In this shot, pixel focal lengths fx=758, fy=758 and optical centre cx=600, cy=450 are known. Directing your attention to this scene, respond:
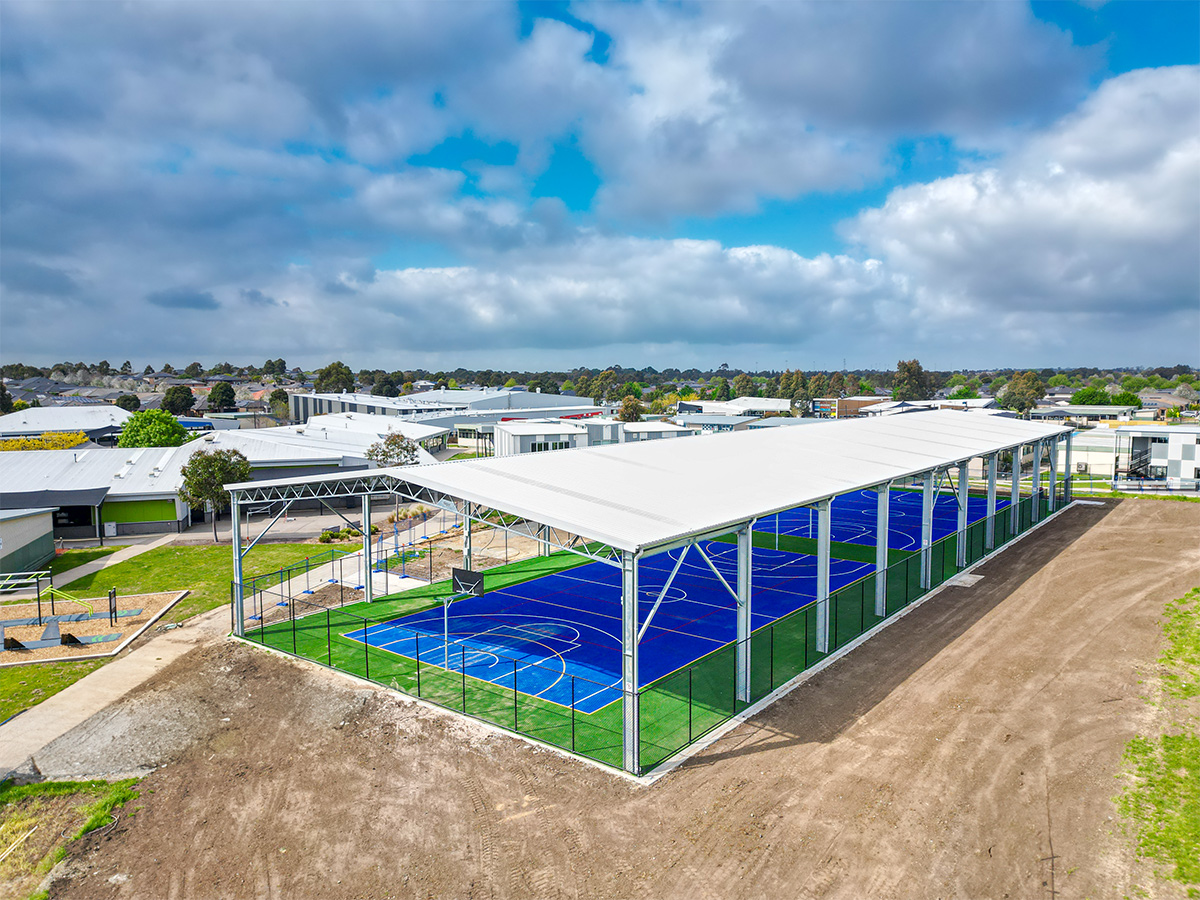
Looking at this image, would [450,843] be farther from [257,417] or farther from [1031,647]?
[257,417]

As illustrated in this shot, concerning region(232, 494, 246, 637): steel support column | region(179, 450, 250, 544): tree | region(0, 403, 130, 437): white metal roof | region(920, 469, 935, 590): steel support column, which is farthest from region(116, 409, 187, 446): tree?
region(920, 469, 935, 590): steel support column

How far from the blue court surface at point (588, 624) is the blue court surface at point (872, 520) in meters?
2.81

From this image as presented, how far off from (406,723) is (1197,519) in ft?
144

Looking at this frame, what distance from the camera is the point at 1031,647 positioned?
865 inches

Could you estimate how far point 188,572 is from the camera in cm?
3347

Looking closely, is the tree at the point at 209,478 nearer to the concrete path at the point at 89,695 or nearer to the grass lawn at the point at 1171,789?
the concrete path at the point at 89,695

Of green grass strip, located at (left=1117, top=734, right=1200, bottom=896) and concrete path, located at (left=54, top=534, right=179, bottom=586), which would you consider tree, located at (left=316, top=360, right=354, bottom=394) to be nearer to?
concrete path, located at (left=54, top=534, right=179, bottom=586)

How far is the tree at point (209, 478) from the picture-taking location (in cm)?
4091

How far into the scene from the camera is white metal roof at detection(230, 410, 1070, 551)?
58.0 ft

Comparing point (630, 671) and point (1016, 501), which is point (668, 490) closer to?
point (630, 671)

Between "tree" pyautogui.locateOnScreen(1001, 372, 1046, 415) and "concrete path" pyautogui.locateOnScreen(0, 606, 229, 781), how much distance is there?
14209 centimetres

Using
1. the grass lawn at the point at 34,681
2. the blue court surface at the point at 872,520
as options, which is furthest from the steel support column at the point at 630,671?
the blue court surface at the point at 872,520

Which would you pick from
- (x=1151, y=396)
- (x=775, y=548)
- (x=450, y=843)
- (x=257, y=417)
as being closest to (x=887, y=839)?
(x=450, y=843)

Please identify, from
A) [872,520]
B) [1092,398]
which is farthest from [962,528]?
[1092,398]
